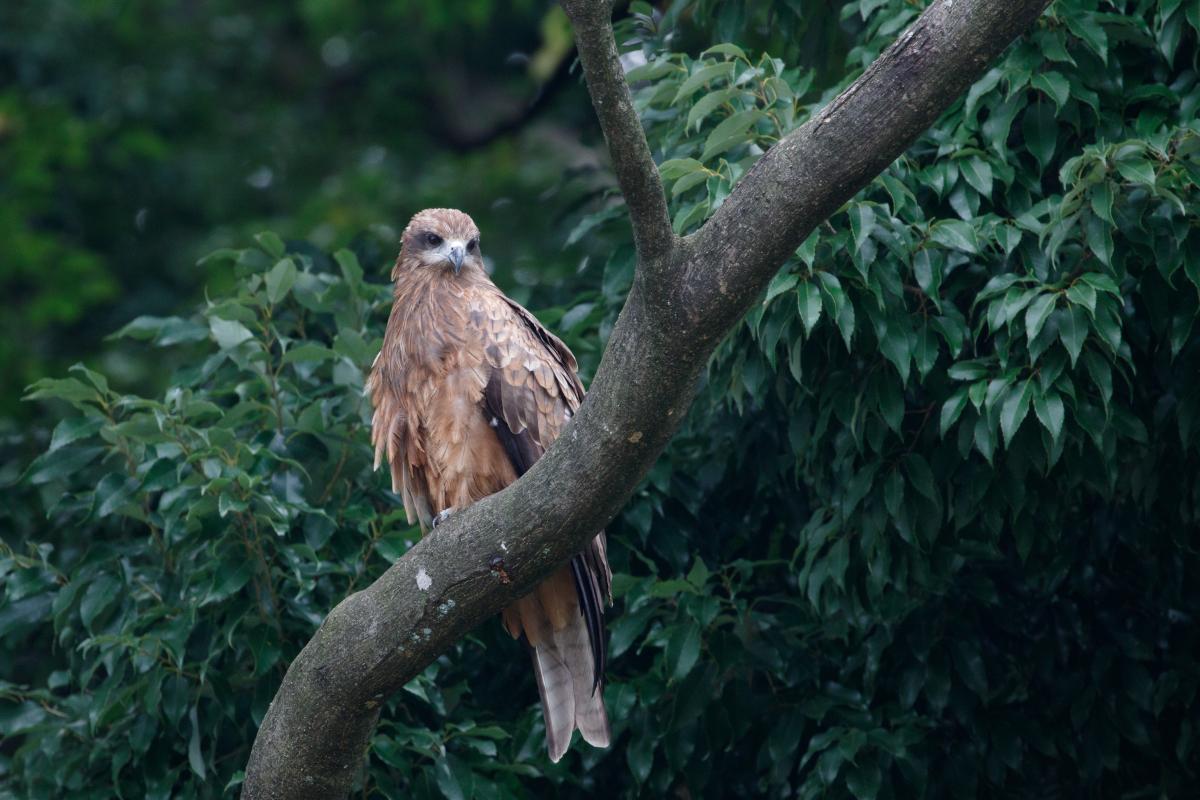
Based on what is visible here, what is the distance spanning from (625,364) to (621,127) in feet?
1.88

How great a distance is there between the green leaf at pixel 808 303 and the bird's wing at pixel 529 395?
1.00 metres

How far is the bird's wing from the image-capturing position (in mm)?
4520

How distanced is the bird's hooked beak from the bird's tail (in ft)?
4.47

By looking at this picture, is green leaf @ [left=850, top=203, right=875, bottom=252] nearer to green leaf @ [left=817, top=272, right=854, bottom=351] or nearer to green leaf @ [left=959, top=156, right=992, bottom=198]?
green leaf @ [left=817, top=272, right=854, bottom=351]

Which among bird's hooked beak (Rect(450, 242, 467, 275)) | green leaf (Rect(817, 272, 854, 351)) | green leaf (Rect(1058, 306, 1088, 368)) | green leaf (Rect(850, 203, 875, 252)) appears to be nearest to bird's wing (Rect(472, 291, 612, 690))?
bird's hooked beak (Rect(450, 242, 467, 275))

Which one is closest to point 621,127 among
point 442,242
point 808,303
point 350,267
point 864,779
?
point 808,303

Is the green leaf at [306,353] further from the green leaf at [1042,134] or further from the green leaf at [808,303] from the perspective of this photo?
the green leaf at [1042,134]

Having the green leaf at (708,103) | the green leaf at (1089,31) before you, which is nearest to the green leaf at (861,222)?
the green leaf at (708,103)

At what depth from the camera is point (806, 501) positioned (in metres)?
5.41

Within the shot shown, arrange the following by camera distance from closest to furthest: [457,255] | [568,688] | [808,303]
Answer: [808,303] → [568,688] → [457,255]

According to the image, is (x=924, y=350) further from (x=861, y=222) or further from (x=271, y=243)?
(x=271, y=243)

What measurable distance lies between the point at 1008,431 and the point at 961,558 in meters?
1.10

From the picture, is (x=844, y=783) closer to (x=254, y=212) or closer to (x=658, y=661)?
(x=658, y=661)

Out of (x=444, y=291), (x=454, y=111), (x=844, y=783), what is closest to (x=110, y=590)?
(x=444, y=291)
